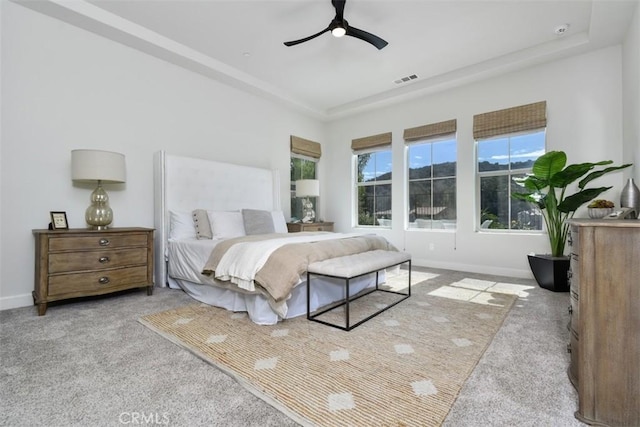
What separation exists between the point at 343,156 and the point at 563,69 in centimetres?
348

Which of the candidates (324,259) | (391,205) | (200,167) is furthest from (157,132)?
(391,205)

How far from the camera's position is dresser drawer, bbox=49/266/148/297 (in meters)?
2.64

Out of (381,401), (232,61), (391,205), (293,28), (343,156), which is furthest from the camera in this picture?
(343,156)

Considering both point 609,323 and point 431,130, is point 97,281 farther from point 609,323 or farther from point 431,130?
point 431,130

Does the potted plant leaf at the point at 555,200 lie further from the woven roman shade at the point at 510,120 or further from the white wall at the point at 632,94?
the woven roman shade at the point at 510,120

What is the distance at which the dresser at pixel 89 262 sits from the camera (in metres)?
2.58

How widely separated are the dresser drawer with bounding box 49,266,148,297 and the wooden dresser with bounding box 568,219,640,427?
137 inches

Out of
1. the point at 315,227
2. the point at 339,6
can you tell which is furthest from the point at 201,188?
the point at 339,6

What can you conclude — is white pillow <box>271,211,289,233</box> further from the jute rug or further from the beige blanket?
the jute rug

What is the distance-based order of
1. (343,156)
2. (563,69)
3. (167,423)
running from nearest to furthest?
(167,423)
(563,69)
(343,156)

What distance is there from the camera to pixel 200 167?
4.04 meters

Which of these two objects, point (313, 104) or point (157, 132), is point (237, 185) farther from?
point (313, 104)

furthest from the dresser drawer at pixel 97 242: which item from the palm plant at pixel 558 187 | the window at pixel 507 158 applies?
the window at pixel 507 158

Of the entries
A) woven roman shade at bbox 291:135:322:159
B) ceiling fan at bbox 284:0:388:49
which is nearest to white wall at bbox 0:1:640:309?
woven roman shade at bbox 291:135:322:159
